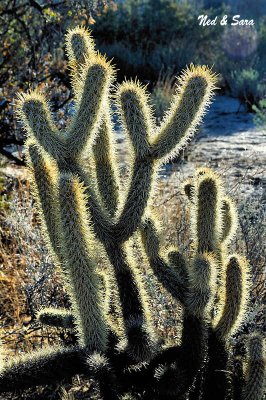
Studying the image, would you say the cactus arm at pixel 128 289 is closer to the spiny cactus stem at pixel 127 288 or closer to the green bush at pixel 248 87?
the spiny cactus stem at pixel 127 288

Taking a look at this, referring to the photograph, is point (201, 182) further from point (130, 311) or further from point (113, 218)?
point (130, 311)

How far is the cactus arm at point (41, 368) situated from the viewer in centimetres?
226

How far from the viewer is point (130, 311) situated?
8.43ft

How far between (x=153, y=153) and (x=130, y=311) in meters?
0.73

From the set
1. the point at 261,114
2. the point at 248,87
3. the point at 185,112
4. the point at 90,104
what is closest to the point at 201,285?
the point at 185,112

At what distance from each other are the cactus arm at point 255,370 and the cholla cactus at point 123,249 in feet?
0.04

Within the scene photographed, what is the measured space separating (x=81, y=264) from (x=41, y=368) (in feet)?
1.53

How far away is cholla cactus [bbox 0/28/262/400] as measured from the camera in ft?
7.37

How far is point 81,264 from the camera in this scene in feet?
7.30

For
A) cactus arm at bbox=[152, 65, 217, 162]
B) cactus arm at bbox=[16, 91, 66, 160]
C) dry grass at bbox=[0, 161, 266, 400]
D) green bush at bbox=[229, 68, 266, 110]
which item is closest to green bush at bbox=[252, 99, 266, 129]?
green bush at bbox=[229, 68, 266, 110]

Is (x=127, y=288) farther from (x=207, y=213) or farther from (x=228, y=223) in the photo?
(x=228, y=223)

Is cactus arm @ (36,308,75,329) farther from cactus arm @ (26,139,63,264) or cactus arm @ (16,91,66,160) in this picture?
cactus arm @ (16,91,66,160)

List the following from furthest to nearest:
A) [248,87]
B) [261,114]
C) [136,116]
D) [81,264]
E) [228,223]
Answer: [248,87]
[261,114]
[228,223]
[136,116]
[81,264]

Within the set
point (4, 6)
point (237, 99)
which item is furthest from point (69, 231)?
point (237, 99)
